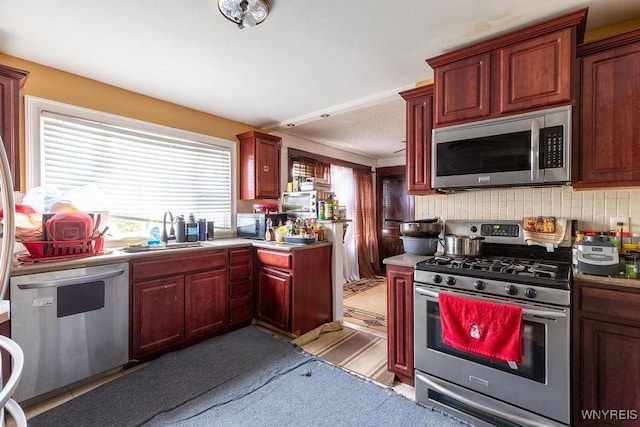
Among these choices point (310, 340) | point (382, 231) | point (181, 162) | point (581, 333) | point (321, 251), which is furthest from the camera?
point (382, 231)

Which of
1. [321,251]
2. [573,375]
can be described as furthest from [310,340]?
[573,375]

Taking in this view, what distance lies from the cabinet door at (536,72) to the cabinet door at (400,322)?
4.25ft

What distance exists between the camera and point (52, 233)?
209cm

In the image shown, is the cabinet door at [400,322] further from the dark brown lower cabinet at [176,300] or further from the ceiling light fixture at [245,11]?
the ceiling light fixture at [245,11]

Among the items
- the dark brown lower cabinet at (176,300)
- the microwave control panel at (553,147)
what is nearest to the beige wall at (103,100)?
the dark brown lower cabinet at (176,300)

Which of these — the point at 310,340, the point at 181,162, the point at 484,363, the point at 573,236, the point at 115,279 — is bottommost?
the point at 310,340

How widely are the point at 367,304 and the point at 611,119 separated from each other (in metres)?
3.15

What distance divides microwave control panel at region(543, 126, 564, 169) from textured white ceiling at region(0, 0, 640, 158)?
2.25 feet

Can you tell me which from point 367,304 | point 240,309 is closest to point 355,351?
point 240,309

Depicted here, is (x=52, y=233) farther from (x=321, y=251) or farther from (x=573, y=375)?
(x=573, y=375)

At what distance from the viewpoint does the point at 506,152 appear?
6.34 ft

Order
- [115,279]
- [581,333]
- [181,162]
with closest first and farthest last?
[581,333], [115,279], [181,162]

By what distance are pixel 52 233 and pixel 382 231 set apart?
5.21 metres

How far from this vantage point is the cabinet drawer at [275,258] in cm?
287
